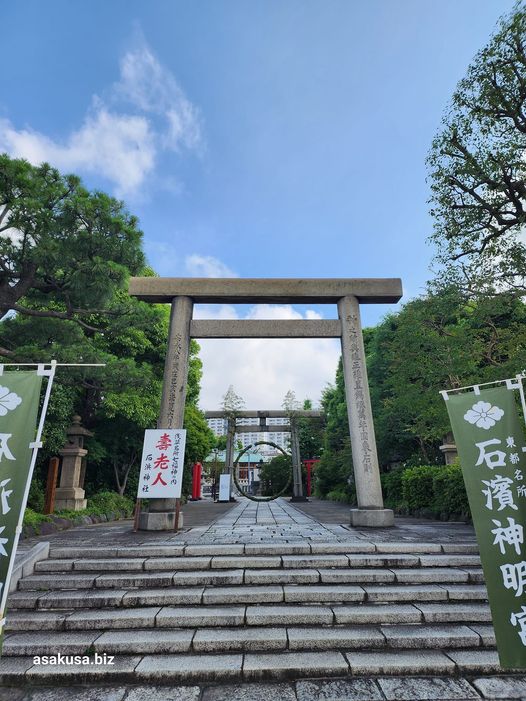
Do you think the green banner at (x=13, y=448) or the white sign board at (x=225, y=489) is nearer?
the green banner at (x=13, y=448)

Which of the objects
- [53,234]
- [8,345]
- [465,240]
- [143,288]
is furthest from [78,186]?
[465,240]

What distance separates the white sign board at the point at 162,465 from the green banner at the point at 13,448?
460 cm

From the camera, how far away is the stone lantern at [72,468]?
1196 cm

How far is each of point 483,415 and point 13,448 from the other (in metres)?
4.10

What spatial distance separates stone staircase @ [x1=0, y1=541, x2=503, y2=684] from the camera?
11.4 ft

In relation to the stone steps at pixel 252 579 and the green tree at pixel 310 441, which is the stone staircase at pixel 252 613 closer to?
the stone steps at pixel 252 579

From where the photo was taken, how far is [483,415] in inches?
131

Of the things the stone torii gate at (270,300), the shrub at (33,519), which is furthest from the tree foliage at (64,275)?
the shrub at (33,519)

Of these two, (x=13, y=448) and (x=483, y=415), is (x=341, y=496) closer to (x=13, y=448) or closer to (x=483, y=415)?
(x=483, y=415)

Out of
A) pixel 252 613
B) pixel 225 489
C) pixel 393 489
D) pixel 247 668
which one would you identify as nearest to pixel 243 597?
pixel 252 613

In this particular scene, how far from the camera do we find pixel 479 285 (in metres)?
8.66

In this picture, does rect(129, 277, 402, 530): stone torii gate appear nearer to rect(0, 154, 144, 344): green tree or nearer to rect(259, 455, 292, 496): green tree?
rect(0, 154, 144, 344): green tree

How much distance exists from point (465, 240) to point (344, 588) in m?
8.65

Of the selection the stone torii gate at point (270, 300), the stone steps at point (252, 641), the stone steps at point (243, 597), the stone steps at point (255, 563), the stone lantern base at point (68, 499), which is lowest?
the stone steps at point (252, 641)
